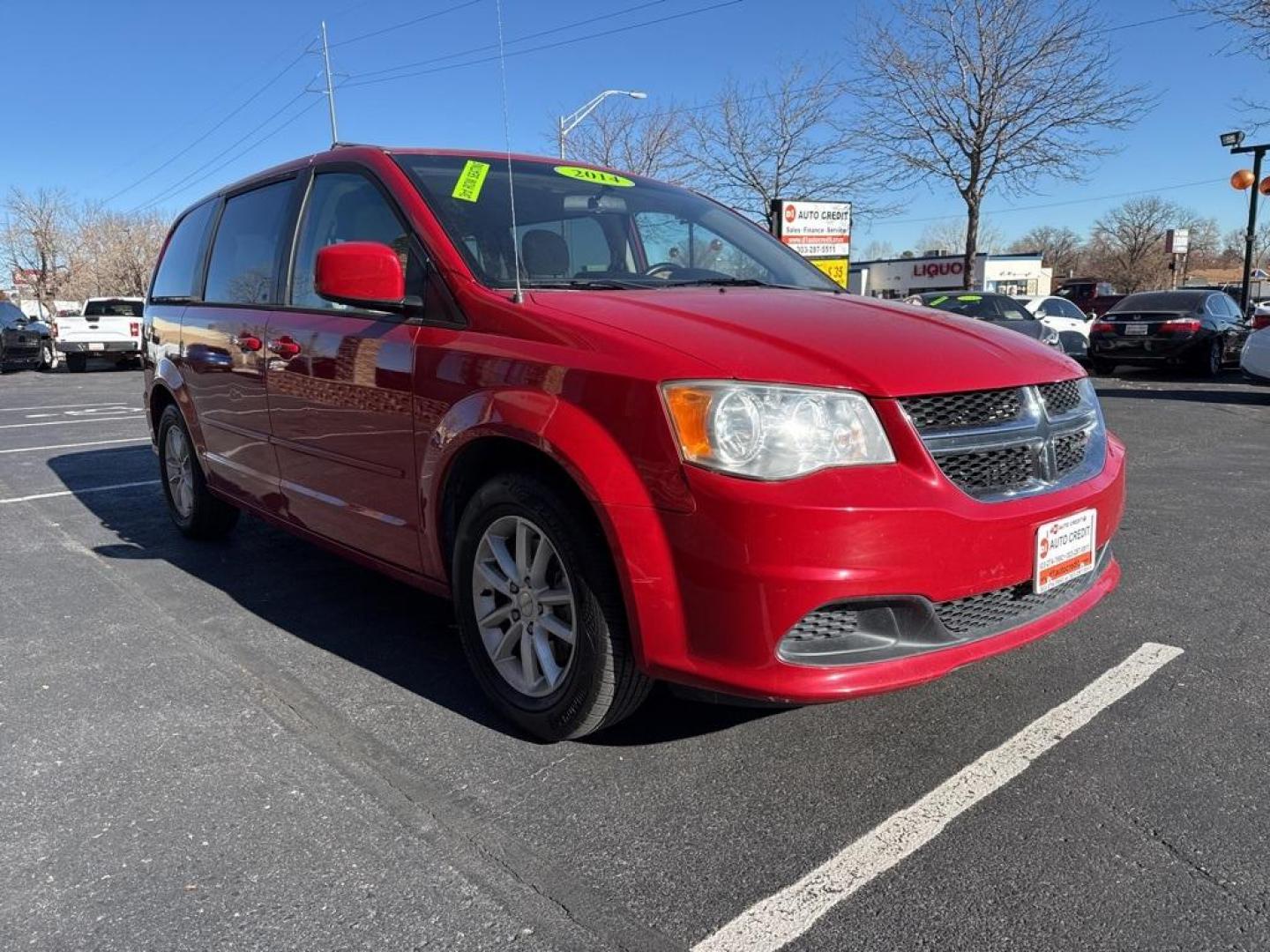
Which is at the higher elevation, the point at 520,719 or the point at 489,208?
the point at 489,208

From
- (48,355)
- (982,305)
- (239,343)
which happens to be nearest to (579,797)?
(239,343)

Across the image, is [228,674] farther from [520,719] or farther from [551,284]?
[551,284]

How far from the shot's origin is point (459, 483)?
293cm

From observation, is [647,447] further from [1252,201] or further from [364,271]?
[1252,201]

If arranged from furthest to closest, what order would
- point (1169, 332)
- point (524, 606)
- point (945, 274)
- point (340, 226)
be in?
point (945, 274), point (1169, 332), point (340, 226), point (524, 606)

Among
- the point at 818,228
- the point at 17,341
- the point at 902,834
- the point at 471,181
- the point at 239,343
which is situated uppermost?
the point at 818,228

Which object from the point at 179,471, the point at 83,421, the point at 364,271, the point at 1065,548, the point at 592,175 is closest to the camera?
the point at 1065,548

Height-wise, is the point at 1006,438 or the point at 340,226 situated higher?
the point at 340,226

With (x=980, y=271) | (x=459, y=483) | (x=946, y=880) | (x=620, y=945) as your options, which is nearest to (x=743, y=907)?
(x=620, y=945)

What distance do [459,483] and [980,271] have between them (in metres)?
53.0

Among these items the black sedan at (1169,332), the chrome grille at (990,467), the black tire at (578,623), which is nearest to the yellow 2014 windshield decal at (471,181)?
the black tire at (578,623)

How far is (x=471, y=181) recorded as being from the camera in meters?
3.38

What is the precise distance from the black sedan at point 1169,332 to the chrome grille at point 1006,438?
13841mm

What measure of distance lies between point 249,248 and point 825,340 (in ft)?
9.94
